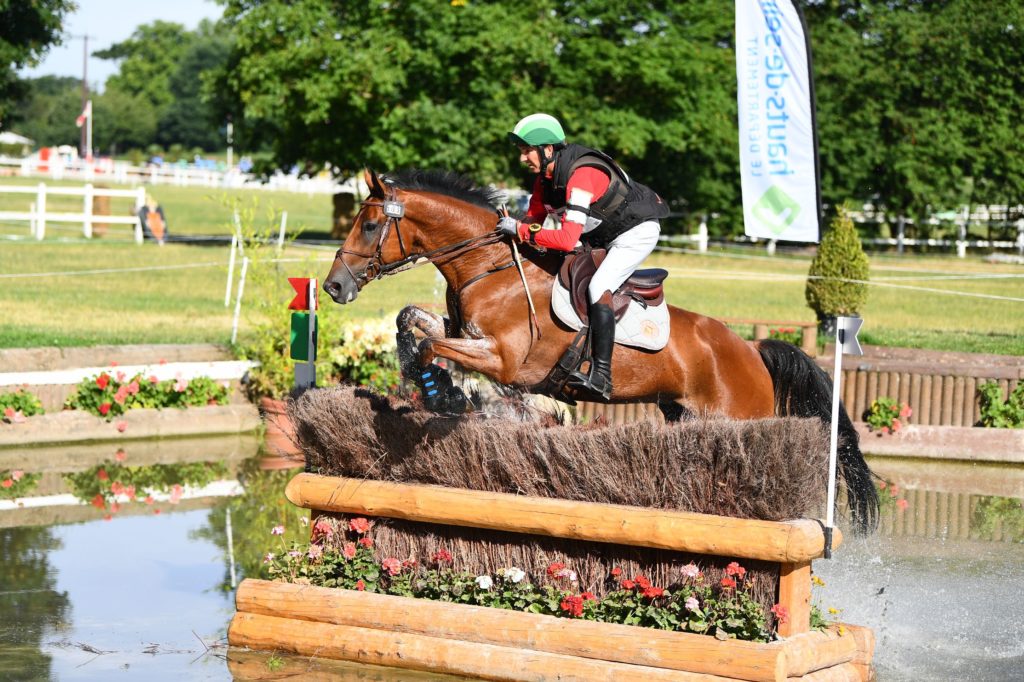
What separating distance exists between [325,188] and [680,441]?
2111 inches

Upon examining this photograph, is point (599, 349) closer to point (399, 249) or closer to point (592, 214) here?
point (592, 214)

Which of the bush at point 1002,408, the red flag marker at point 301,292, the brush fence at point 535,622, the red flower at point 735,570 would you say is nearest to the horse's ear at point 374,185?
the brush fence at point 535,622

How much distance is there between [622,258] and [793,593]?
207 cm

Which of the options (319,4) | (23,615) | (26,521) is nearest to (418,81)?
(319,4)

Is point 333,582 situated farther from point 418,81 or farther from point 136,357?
point 418,81

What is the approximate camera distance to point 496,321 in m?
6.41

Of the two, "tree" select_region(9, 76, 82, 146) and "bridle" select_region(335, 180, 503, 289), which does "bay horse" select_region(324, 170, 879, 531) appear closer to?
"bridle" select_region(335, 180, 503, 289)

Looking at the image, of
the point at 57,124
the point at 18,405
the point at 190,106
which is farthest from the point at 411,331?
the point at 190,106

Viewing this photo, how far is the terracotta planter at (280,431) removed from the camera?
653cm

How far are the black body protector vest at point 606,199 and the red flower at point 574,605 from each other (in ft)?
6.41

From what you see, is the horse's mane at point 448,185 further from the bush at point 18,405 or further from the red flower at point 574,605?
the bush at point 18,405

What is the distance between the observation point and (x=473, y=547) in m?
5.77

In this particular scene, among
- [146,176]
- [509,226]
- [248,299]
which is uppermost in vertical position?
[146,176]

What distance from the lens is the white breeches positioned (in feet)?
21.0
